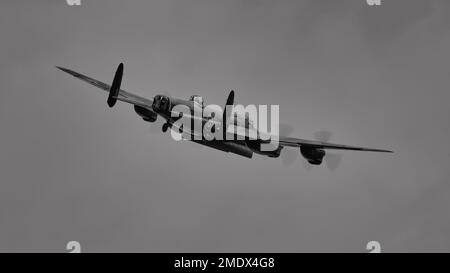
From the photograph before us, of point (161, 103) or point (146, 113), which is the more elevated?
point (146, 113)

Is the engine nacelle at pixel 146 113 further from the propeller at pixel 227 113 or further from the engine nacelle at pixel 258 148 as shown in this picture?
the engine nacelle at pixel 258 148

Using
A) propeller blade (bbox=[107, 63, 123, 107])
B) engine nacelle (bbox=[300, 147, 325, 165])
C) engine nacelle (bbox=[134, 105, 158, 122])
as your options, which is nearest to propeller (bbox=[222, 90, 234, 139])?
engine nacelle (bbox=[300, 147, 325, 165])

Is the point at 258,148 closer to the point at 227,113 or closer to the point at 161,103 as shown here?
the point at 227,113

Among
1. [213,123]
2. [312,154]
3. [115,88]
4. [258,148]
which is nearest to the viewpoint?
[115,88]

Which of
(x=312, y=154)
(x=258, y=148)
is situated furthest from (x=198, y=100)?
(x=312, y=154)

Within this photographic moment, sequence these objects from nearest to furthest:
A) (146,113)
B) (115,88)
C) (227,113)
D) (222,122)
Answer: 1. (227,113)
2. (115,88)
3. (222,122)
4. (146,113)

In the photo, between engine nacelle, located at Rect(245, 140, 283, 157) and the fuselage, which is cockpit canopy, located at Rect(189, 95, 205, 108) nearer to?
the fuselage

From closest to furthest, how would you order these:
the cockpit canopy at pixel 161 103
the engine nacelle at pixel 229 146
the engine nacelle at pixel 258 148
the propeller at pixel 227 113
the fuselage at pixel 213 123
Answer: the propeller at pixel 227 113, the cockpit canopy at pixel 161 103, the fuselage at pixel 213 123, the engine nacelle at pixel 229 146, the engine nacelle at pixel 258 148

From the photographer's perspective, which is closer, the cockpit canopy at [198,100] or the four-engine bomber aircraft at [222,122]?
the four-engine bomber aircraft at [222,122]

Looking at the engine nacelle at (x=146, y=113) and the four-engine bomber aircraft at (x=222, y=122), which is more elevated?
the engine nacelle at (x=146, y=113)

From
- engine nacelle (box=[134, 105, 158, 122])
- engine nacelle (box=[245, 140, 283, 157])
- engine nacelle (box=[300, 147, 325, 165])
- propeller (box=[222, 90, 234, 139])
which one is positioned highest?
engine nacelle (box=[134, 105, 158, 122])

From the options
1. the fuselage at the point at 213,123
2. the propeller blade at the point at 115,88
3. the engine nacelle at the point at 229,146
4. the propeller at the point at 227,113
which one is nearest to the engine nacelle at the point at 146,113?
the fuselage at the point at 213,123
